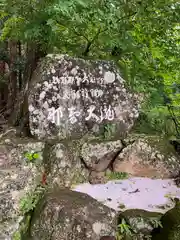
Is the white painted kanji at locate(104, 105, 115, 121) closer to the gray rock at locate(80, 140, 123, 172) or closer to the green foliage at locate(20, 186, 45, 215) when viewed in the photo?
the gray rock at locate(80, 140, 123, 172)

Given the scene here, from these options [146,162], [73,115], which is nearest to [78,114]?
[73,115]

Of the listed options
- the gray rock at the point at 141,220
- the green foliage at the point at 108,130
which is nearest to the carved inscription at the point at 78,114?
the green foliage at the point at 108,130

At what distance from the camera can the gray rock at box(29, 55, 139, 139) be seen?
384 centimetres

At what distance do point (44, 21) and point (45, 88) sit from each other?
101cm

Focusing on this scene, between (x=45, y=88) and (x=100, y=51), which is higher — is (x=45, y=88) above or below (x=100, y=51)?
below

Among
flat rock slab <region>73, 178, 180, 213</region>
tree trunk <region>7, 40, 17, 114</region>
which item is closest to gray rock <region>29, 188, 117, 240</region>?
flat rock slab <region>73, 178, 180, 213</region>

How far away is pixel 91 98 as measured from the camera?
4043 mm

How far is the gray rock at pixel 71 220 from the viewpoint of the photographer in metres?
2.70

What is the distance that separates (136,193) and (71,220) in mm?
1181

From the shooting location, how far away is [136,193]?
355 centimetres

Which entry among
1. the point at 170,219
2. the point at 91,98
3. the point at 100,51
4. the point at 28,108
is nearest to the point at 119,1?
the point at 100,51

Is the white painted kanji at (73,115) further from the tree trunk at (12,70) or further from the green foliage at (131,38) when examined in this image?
the tree trunk at (12,70)

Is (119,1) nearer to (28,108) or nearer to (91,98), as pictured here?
(91,98)

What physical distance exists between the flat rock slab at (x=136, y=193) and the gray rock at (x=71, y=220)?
1.23ft
